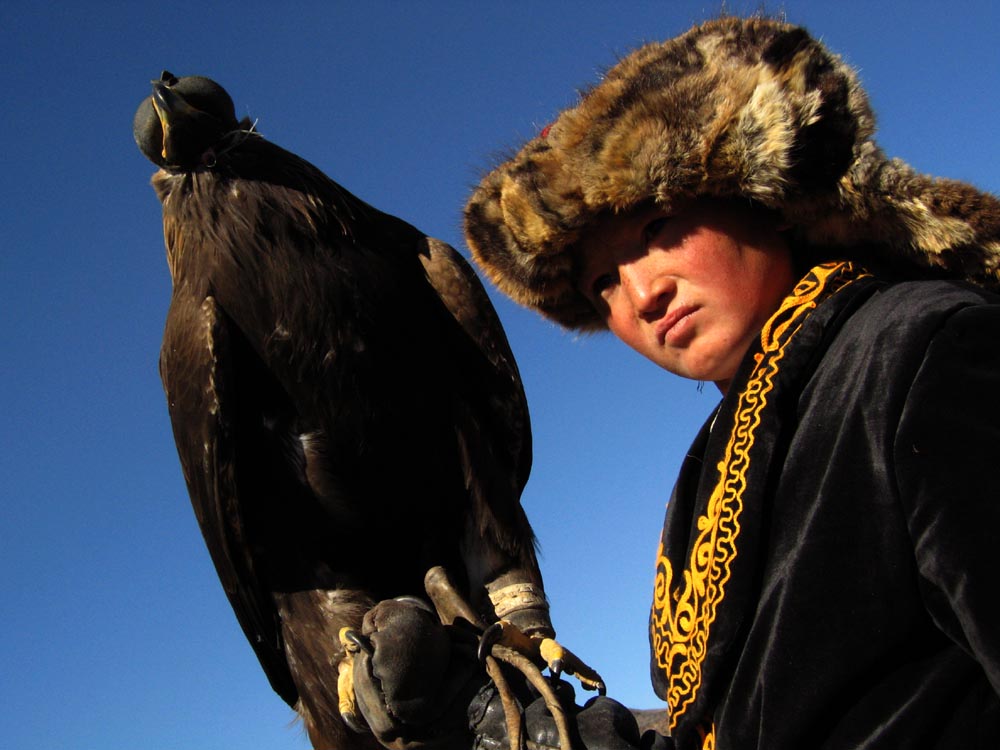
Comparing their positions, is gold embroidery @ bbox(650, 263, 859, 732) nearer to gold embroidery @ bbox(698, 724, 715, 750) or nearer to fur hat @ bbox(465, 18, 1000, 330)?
gold embroidery @ bbox(698, 724, 715, 750)

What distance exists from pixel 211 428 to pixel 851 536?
2.27m

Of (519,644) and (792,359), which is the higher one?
(792,359)

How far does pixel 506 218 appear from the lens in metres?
2.11

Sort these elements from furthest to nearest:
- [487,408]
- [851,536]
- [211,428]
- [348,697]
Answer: [487,408], [211,428], [348,697], [851,536]

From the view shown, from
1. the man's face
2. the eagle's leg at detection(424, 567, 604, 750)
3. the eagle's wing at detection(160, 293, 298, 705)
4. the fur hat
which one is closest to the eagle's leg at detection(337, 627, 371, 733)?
the eagle's leg at detection(424, 567, 604, 750)

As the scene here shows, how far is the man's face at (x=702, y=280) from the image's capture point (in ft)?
5.90

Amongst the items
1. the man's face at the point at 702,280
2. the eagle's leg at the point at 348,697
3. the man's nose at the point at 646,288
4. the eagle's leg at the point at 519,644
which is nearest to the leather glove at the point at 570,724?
the eagle's leg at the point at 519,644

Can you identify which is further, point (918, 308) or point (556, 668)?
point (556, 668)

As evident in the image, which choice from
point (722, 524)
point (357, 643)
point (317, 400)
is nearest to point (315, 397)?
point (317, 400)

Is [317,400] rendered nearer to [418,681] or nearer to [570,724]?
[418,681]

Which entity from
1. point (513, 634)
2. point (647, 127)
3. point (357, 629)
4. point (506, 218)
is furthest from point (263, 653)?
point (647, 127)

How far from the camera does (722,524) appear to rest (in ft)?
5.32

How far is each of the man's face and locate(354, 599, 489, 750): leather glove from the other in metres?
1.11

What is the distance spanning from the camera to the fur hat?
169cm
